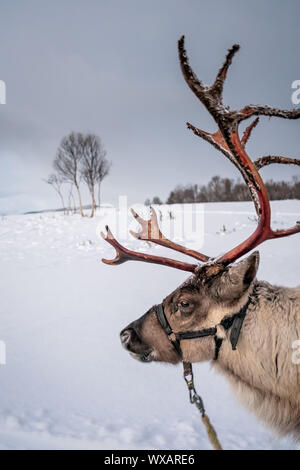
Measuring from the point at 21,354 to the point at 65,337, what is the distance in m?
0.75

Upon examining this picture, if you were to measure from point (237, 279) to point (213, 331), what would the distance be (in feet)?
1.65

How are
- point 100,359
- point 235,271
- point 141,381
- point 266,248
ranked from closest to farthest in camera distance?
point 235,271, point 141,381, point 100,359, point 266,248

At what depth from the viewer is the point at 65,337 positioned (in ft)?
15.3

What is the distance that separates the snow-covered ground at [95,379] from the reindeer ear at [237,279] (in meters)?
0.97

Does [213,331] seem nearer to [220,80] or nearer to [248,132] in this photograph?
[220,80]

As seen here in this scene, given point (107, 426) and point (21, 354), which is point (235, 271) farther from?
point (21, 354)

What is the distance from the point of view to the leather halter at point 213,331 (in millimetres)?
1961

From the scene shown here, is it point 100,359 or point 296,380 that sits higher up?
point 296,380

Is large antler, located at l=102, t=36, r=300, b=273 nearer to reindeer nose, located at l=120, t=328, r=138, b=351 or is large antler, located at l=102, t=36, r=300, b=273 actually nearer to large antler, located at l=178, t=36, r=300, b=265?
large antler, located at l=178, t=36, r=300, b=265

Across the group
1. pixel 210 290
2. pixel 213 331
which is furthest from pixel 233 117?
pixel 213 331

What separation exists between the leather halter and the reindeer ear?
0.16 metres

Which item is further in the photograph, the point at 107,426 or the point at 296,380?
the point at 107,426
